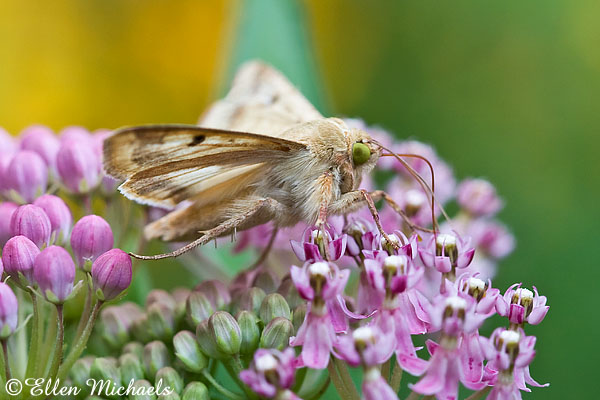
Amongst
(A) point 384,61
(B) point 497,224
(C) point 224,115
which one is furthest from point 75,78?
(B) point 497,224

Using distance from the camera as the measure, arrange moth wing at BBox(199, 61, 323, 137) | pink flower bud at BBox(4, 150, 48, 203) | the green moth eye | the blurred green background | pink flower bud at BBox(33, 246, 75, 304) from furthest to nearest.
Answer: the blurred green background → moth wing at BBox(199, 61, 323, 137) → pink flower bud at BBox(4, 150, 48, 203) → the green moth eye → pink flower bud at BBox(33, 246, 75, 304)

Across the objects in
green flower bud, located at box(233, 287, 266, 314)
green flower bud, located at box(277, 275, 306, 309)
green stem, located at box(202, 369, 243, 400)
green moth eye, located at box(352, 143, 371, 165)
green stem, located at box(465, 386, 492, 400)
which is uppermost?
green moth eye, located at box(352, 143, 371, 165)

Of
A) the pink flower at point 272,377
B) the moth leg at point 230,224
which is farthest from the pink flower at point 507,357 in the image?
the moth leg at point 230,224

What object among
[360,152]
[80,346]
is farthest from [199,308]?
[360,152]

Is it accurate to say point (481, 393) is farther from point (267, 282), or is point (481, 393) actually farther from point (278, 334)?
point (267, 282)

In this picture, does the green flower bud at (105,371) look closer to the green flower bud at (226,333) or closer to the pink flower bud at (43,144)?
the green flower bud at (226,333)

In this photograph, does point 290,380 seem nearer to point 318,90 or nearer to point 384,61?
point 318,90

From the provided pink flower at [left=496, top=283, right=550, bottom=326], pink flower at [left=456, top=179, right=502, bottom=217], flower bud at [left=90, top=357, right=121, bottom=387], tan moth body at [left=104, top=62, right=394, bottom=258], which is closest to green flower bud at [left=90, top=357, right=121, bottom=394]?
flower bud at [left=90, top=357, right=121, bottom=387]

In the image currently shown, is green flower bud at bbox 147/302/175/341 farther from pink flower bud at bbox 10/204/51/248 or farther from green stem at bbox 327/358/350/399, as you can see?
green stem at bbox 327/358/350/399
